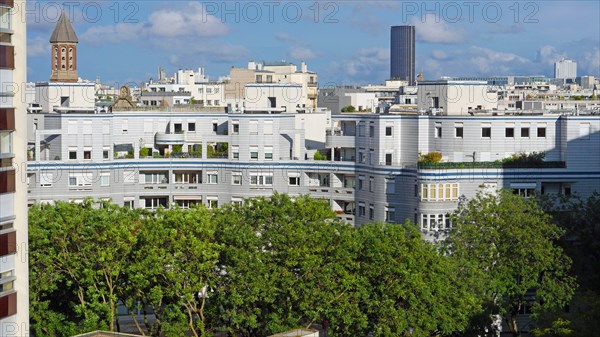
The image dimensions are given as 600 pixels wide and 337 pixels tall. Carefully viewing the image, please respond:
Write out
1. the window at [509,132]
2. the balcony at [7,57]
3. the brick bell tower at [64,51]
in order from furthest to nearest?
1. the brick bell tower at [64,51]
2. the window at [509,132]
3. the balcony at [7,57]

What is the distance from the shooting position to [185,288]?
6075 centimetres

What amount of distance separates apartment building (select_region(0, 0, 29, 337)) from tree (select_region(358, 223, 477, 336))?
24.2m

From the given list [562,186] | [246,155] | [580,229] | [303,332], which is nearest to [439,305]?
[303,332]

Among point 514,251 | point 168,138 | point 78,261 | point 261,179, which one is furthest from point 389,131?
point 78,261

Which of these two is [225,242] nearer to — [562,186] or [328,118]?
[562,186]

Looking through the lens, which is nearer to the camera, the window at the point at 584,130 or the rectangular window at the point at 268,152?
the window at the point at 584,130

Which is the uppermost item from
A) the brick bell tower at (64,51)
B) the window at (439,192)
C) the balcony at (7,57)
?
the brick bell tower at (64,51)

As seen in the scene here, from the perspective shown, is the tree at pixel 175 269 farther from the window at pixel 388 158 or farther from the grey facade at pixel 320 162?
the window at pixel 388 158

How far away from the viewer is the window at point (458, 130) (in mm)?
79438

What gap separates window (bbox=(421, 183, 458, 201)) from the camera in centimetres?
7544

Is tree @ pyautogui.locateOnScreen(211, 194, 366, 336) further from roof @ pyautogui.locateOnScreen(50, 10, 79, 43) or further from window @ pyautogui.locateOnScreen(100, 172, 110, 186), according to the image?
roof @ pyautogui.locateOnScreen(50, 10, 79, 43)

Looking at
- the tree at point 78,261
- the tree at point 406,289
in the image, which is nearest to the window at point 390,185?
the tree at point 406,289

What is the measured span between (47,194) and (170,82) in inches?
3075

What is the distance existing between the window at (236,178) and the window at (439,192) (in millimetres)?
16325
